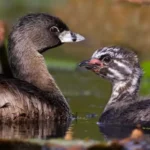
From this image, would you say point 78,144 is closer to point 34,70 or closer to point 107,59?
point 107,59

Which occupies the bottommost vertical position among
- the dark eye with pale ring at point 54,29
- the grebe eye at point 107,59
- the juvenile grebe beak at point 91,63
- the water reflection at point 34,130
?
the water reflection at point 34,130

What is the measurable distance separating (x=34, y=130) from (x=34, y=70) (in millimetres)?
2208

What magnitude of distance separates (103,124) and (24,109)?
1243 mm

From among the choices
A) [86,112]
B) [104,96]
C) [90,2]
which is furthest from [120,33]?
[86,112]

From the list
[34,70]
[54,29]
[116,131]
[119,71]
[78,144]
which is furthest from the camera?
[54,29]

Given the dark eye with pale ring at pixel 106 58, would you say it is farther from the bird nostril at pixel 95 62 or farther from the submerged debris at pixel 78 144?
the submerged debris at pixel 78 144

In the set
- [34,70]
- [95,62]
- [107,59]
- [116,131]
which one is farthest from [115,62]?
[116,131]

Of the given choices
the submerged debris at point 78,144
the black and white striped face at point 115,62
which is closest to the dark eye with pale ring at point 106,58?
the black and white striped face at point 115,62

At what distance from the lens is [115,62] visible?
54.4 feet

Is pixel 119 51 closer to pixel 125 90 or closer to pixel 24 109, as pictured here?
pixel 125 90

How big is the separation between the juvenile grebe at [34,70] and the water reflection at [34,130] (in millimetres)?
213

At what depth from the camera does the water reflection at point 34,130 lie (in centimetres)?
1450

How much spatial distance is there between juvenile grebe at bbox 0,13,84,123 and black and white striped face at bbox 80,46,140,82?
87 cm

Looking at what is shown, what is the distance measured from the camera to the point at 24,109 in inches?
624
